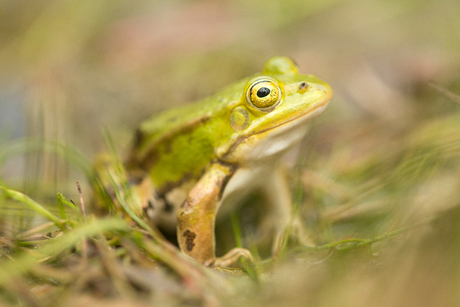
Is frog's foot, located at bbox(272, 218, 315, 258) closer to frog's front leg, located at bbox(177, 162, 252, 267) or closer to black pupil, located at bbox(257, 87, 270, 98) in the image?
frog's front leg, located at bbox(177, 162, 252, 267)

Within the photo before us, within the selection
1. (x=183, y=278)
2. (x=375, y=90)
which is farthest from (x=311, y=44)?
(x=183, y=278)

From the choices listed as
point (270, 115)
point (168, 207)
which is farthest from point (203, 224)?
point (270, 115)

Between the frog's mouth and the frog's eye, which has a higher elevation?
the frog's eye

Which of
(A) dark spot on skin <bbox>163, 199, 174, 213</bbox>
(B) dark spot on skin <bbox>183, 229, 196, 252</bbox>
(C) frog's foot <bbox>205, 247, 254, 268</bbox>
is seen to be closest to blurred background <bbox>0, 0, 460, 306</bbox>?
(C) frog's foot <bbox>205, 247, 254, 268</bbox>

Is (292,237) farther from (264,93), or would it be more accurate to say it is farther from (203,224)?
(264,93)

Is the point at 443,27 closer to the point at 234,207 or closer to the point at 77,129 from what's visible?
the point at 234,207

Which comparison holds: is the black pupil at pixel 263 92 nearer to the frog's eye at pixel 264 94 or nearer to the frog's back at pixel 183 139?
the frog's eye at pixel 264 94
